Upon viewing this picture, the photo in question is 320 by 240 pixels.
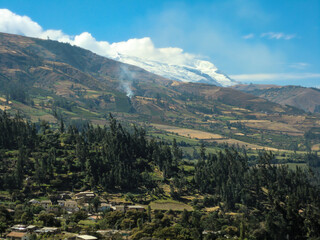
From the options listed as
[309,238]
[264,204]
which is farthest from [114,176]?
[309,238]

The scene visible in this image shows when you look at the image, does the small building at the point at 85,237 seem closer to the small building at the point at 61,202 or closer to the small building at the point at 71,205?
the small building at the point at 71,205

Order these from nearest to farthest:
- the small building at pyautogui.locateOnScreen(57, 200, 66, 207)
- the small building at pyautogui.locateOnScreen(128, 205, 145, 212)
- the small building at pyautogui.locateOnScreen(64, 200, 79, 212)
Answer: the small building at pyautogui.locateOnScreen(64, 200, 79, 212) < the small building at pyautogui.locateOnScreen(128, 205, 145, 212) < the small building at pyautogui.locateOnScreen(57, 200, 66, 207)

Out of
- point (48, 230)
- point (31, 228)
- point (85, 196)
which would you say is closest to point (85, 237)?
point (48, 230)

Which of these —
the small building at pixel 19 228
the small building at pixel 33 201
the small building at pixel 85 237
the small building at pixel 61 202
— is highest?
the small building at pixel 85 237

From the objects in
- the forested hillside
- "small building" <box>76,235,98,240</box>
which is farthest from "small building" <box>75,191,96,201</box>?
"small building" <box>76,235,98,240</box>

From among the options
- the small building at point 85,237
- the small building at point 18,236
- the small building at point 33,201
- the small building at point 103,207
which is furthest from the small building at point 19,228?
the small building at point 103,207

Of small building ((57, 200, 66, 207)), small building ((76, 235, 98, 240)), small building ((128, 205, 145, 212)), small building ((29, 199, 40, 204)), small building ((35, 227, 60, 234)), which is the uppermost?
small building ((76, 235, 98, 240))

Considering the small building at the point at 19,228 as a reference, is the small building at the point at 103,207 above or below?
below

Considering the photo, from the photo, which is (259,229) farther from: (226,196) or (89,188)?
(89,188)

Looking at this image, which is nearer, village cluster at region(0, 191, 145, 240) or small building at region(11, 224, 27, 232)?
village cluster at region(0, 191, 145, 240)

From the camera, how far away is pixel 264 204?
479ft

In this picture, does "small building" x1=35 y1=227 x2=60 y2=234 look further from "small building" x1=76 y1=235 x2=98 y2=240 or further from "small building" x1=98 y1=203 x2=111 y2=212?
"small building" x1=98 y1=203 x2=111 y2=212

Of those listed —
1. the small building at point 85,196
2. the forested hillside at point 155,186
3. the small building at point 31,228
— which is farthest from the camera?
the small building at point 85,196

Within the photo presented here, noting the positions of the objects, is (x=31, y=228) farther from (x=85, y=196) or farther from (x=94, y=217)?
(x=85, y=196)
